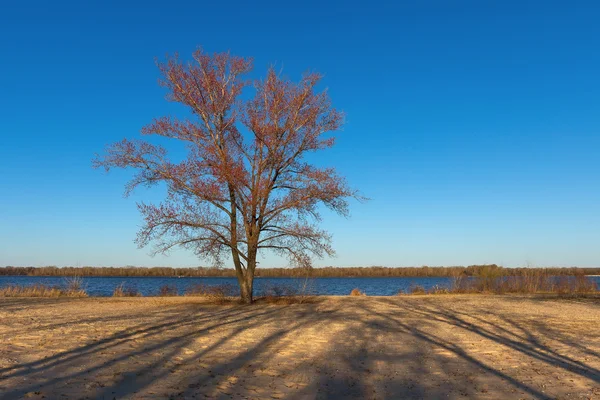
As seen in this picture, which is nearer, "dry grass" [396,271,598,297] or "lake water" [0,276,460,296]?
"lake water" [0,276,460,296]

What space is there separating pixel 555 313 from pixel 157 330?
13.4 metres

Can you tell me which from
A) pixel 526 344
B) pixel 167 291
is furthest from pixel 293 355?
pixel 167 291

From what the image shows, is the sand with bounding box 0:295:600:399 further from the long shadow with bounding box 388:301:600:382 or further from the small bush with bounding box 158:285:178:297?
the small bush with bounding box 158:285:178:297

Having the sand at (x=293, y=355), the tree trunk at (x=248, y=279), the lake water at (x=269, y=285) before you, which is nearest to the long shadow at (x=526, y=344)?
the sand at (x=293, y=355)

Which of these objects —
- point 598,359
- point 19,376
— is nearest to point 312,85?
point 598,359

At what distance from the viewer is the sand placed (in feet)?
25.4

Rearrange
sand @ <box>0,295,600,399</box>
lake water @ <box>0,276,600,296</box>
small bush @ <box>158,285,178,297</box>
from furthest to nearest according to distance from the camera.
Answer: small bush @ <box>158,285,178,297</box>, lake water @ <box>0,276,600,296</box>, sand @ <box>0,295,600,399</box>

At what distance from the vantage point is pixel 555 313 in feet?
58.9

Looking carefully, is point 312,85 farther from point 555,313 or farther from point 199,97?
point 555,313

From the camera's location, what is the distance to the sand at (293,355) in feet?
25.4

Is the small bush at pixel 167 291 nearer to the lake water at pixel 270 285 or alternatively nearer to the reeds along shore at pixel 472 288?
→ the reeds along shore at pixel 472 288

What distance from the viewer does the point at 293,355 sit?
10.2 m

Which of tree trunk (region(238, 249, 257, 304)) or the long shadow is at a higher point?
tree trunk (region(238, 249, 257, 304))

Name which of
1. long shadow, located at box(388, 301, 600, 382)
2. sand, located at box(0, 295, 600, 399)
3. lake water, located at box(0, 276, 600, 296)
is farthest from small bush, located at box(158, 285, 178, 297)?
long shadow, located at box(388, 301, 600, 382)
